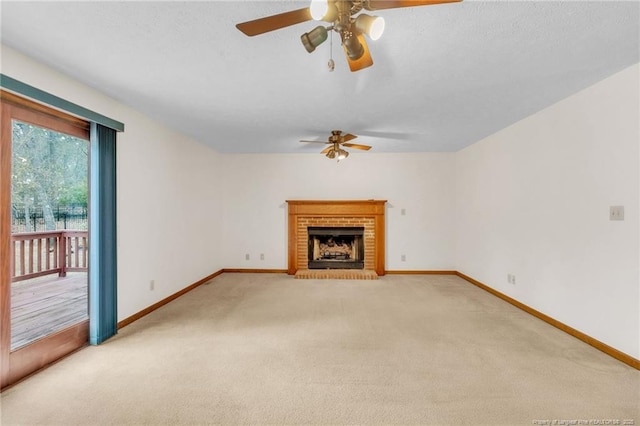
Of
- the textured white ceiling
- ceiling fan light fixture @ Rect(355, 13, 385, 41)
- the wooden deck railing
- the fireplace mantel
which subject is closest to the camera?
ceiling fan light fixture @ Rect(355, 13, 385, 41)

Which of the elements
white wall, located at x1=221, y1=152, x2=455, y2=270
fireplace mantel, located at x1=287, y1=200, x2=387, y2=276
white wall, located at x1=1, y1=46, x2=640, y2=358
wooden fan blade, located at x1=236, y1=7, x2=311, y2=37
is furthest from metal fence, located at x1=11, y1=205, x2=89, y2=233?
fireplace mantel, located at x1=287, y1=200, x2=387, y2=276

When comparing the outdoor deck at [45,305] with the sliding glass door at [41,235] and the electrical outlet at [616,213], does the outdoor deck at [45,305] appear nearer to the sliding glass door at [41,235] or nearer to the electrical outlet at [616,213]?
the sliding glass door at [41,235]

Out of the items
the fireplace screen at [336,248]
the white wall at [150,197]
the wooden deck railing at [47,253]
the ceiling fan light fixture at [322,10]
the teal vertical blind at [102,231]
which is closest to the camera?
the ceiling fan light fixture at [322,10]

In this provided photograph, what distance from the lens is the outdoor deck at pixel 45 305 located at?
79.7 inches

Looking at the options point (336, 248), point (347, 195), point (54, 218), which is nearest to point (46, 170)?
point (54, 218)

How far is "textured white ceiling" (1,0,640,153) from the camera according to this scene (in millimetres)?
1510

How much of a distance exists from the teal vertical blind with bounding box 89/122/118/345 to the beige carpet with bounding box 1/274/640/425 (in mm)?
229

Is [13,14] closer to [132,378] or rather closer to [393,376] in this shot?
[132,378]

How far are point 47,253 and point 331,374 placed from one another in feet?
8.27

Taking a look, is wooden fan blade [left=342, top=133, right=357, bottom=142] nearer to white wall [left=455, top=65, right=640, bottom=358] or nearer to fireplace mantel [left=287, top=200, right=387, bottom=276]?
fireplace mantel [left=287, top=200, right=387, bottom=276]

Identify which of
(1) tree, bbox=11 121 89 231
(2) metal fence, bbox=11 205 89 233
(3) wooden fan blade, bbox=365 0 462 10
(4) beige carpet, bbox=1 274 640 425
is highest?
(3) wooden fan blade, bbox=365 0 462 10

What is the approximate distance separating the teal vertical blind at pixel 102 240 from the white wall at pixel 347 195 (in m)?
2.66

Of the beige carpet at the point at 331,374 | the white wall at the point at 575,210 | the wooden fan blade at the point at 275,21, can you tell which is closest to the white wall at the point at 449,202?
the white wall at the point at 575,210

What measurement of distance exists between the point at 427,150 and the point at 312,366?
13.8ft
